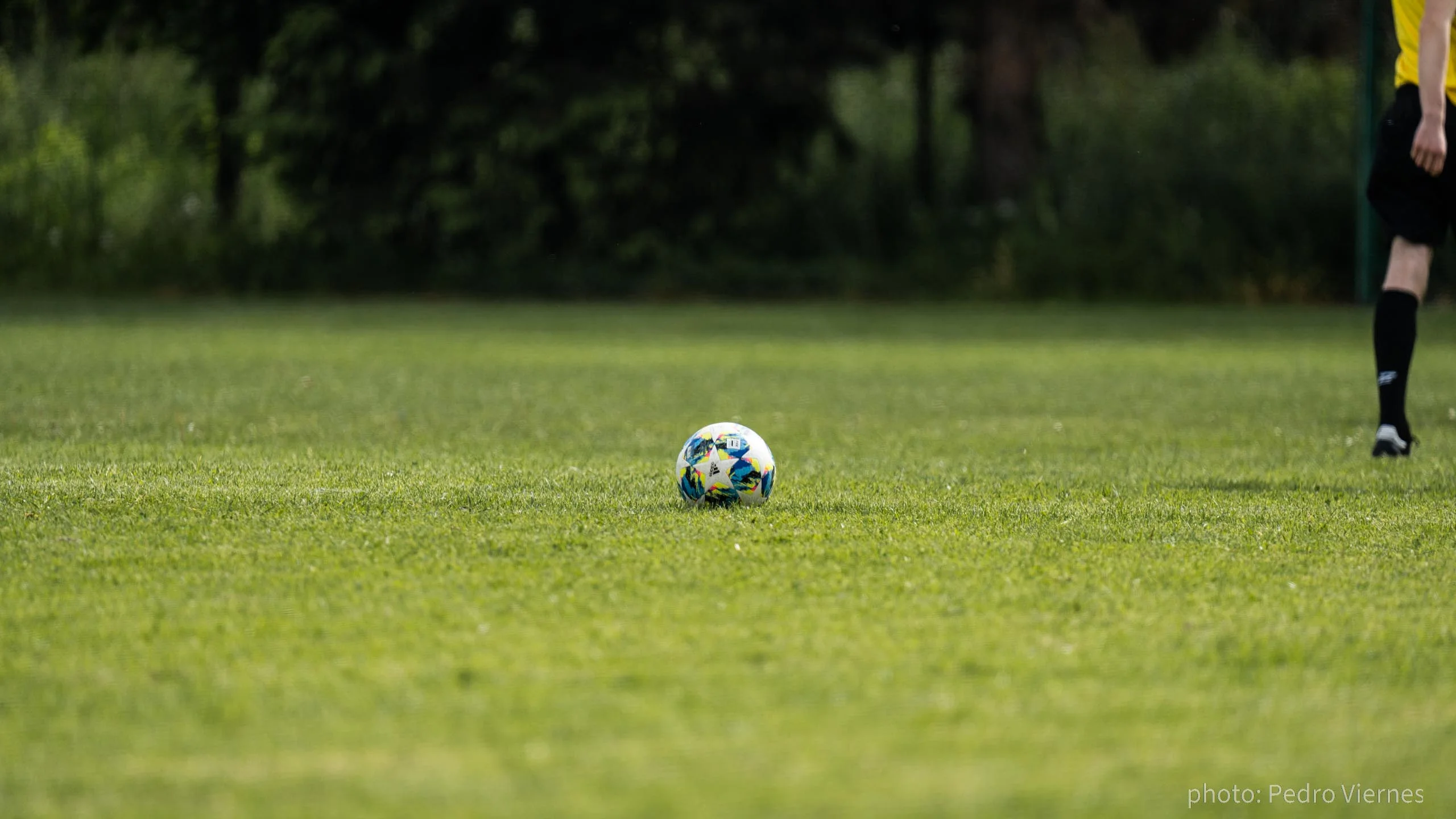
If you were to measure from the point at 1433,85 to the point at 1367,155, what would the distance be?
13.1m

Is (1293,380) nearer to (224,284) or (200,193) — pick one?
(224,284)

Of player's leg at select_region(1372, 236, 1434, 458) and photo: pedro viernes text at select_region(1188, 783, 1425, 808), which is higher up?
player's leg at select_region(1372, 236, 1434, 458)

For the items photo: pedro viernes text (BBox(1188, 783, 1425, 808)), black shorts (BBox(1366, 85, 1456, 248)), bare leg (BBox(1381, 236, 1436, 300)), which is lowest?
photo: pedro viernes text (BBox(1188, 783, 1425, 808))

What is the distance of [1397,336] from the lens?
261 inches

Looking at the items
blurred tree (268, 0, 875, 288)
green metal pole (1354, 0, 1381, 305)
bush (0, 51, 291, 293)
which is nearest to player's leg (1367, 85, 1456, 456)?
green metal pole (1354, 0, 1381, 305)

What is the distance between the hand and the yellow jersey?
0.28m

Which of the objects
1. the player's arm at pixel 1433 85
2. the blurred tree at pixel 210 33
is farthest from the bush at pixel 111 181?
the player's arm at pixel 1433 85

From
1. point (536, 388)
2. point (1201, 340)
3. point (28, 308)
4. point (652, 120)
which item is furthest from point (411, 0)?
point (536, 388)

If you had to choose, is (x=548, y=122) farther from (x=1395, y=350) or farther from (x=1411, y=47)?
(x=1395, y=350)

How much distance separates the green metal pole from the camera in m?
18.3

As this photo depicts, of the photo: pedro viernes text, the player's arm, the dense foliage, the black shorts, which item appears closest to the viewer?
the photo: pedro viernes text

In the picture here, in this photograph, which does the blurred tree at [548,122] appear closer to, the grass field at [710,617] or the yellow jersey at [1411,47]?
the grass field at [710,617]

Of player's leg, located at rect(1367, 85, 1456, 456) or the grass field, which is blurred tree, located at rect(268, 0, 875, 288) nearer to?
the grass field

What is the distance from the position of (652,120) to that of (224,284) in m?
6.02
